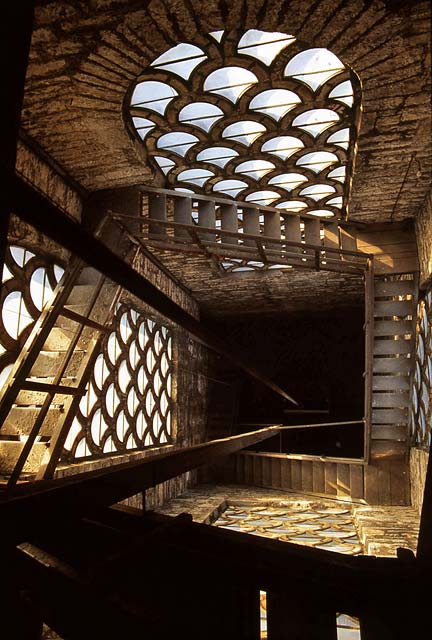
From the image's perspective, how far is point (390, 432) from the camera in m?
7.02

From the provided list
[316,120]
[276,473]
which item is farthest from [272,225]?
[276,473]

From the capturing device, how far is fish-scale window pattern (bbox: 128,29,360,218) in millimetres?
3479

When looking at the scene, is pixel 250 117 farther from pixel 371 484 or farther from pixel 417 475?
pixel 371 484

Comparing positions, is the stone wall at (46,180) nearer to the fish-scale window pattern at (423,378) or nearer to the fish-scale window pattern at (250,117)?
the fish-scale window pattern at (250,117)

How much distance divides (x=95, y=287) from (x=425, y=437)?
15.0 ft

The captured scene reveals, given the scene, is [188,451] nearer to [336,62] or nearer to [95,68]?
[95,68]

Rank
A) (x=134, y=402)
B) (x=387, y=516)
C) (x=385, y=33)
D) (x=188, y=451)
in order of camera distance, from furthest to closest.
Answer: (x=134, y=402), (x=387, y=516), (x=385, y=33), (x=188, y=451)

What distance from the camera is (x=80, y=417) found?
5.40 m

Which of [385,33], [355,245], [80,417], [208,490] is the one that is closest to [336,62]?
[385,33]

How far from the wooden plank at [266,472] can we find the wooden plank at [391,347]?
4062 millimetres

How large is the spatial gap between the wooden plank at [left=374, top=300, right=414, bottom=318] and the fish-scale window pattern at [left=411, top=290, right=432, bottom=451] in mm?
128

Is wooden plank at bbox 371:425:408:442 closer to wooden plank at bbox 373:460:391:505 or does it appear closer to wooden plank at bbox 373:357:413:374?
wooden plank at bbox 373:460:391:505

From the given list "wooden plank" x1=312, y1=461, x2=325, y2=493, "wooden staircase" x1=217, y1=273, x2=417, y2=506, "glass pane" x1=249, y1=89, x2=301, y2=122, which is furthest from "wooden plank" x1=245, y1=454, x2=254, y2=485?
"glass pane" x1=249, y1=89, x2=301, y2=122

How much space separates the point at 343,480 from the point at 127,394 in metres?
4.16
